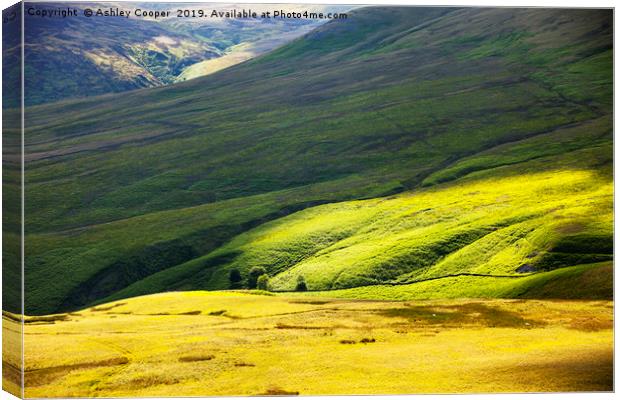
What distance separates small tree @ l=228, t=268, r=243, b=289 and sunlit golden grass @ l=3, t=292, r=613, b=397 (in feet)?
16.4

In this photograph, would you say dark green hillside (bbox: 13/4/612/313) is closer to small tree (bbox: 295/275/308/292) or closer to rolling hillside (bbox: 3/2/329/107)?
small tree (bbox: 295/275/308/292)

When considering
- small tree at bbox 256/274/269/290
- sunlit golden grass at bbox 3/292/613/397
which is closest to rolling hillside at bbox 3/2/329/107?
sunlit golden grass at bbox 3/292/613/397

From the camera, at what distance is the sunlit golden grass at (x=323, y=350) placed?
4272 centimetres

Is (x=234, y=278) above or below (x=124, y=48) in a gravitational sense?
below

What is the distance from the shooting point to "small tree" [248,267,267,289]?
53719 millimetres

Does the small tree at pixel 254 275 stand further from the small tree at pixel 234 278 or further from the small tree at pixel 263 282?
the small tree at pixel 234 278

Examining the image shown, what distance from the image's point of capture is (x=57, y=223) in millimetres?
53844

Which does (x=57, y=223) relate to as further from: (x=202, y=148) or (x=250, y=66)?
(x=250, y=66)

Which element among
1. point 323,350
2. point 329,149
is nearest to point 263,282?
point 323,350

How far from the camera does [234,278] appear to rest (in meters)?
54.0

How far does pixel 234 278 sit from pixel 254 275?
1.28 metres

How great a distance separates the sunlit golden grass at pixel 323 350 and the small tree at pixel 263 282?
4.56 metres

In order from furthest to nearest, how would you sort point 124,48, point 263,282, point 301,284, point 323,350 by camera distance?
point 124,48, point 263,282, point 301,284, point 323,350

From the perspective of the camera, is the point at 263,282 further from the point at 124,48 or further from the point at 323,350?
the point at 124,48
